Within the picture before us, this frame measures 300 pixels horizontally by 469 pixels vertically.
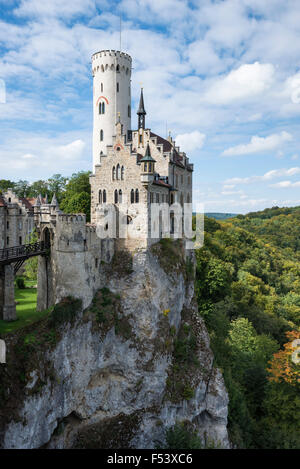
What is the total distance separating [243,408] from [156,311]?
17119 mm

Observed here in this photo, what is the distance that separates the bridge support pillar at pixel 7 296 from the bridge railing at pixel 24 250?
3.21 feet

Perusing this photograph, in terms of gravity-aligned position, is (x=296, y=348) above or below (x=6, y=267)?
below

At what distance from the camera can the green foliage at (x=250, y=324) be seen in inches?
1471

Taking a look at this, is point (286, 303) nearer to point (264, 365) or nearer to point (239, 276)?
point (239, 276)

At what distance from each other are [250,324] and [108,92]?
40.6m


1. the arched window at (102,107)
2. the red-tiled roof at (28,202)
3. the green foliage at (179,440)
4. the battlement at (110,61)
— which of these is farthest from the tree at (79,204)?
the green foliage at (179,440)

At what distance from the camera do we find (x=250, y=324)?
54.7 metres

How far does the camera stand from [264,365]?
47.0 meters

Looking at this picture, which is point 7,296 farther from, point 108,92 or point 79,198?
point 108,92

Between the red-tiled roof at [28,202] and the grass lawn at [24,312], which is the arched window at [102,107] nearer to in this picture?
the red-tiled roof at [28,202]

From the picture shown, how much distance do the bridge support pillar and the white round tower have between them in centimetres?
2023

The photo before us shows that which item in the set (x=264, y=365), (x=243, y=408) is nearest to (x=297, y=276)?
(x=264, y=365)
